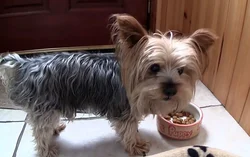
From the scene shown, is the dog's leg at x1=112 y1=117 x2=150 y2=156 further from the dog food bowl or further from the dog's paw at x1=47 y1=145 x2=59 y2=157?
the dog's paw at x1=47 y1=145 x2=59 y2=157

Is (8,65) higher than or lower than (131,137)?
higher

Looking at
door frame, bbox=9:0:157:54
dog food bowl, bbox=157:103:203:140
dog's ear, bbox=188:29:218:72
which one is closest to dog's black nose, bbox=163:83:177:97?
dog's ear, bbox=188:29:218:72

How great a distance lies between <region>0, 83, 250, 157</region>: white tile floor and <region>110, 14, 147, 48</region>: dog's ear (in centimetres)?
60

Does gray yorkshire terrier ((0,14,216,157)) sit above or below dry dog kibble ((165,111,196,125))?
above

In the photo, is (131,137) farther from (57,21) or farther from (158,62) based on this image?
(57,21)

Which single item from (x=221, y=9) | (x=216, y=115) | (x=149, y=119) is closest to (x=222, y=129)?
(x=216, y=115)

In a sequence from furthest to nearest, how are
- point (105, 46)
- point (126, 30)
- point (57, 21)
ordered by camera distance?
point (105, 46)
point (57, 21)
point (126, 30)

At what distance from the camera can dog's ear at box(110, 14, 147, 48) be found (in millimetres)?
1193

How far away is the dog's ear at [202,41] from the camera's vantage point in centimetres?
130

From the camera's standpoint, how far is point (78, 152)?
5.36 feet

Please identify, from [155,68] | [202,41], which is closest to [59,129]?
[155,68]

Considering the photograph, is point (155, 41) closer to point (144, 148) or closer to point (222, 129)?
point (144, 148)

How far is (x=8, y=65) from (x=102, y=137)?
59 cm

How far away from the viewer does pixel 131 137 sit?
1.57 metres
